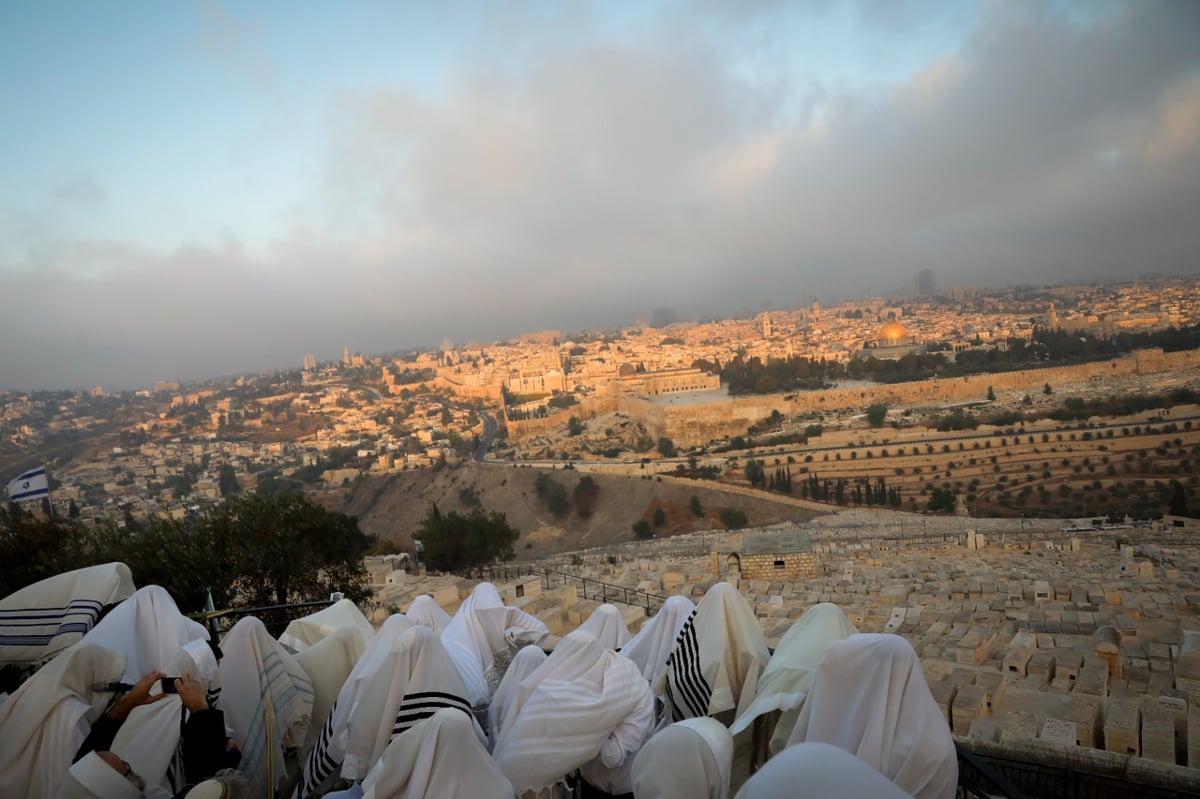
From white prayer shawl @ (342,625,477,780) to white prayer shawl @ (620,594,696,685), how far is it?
46.8 inches

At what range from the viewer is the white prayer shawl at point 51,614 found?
3328mm

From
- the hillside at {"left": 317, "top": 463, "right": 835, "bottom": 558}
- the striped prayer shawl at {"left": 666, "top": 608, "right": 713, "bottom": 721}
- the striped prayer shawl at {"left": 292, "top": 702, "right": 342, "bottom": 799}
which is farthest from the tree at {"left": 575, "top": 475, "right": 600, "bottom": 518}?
the striped prayer shawl at {"left": 292, "top": 702, "right": 342, "bottom": 799}

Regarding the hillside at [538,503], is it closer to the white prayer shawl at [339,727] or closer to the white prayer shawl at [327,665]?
the white prayer shawl at [327,665]

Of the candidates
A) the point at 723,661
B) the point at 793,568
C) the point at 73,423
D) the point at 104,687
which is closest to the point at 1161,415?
the point at 793,568

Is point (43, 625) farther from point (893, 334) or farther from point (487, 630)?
point (893, 334)

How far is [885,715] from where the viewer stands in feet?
6.10

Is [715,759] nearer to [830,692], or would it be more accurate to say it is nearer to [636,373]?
[830,692]

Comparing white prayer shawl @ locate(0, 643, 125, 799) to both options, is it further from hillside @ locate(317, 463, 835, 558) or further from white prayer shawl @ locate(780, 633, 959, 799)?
hillside @ locate(317, 463, 835, 558)

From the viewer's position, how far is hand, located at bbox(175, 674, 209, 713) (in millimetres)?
2262

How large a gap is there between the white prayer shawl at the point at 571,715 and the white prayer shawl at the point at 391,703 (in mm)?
206

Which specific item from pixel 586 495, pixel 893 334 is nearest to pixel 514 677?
pixel 586 495

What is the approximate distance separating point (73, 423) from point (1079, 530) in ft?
128

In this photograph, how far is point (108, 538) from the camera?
827 cm

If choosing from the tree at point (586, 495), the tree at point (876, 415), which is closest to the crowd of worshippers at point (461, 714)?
the tree at point (586, 495)
